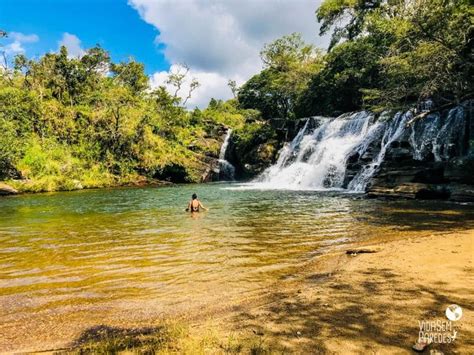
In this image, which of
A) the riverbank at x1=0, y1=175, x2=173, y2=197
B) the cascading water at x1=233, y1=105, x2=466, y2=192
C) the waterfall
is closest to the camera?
the cascading water at x1=233, y1=105, x2=466, y2=192

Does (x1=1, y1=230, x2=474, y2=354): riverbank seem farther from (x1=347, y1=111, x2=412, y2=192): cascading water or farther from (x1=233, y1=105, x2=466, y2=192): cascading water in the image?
(x1=347, y1=111, x2=412, y2=192): cascading water

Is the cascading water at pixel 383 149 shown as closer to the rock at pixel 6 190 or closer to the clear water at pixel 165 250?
the clear water at pixel 165 250

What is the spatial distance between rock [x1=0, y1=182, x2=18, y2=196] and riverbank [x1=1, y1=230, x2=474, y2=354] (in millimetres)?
28315

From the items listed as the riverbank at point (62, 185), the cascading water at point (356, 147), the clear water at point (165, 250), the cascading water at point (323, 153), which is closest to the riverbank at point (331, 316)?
the clear water at point (165, 250)

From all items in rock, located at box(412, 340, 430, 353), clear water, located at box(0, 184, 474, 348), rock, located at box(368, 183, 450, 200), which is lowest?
clear water, located at box(0, 184, 474, 348)

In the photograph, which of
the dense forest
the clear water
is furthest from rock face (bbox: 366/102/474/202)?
the dense forest

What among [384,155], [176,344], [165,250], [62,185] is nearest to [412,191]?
[384,155]

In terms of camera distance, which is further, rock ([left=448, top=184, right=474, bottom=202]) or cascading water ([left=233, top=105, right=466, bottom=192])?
cascading water ([left=233, top=105, right=466, bottom=192])

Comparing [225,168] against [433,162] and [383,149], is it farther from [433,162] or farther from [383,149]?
[433,162]

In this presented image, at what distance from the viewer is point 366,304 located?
177 inches

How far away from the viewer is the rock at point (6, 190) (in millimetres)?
27859

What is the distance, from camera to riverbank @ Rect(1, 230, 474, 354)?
346cm

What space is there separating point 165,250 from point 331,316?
530cm

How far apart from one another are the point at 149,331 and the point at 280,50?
54.0 meters
